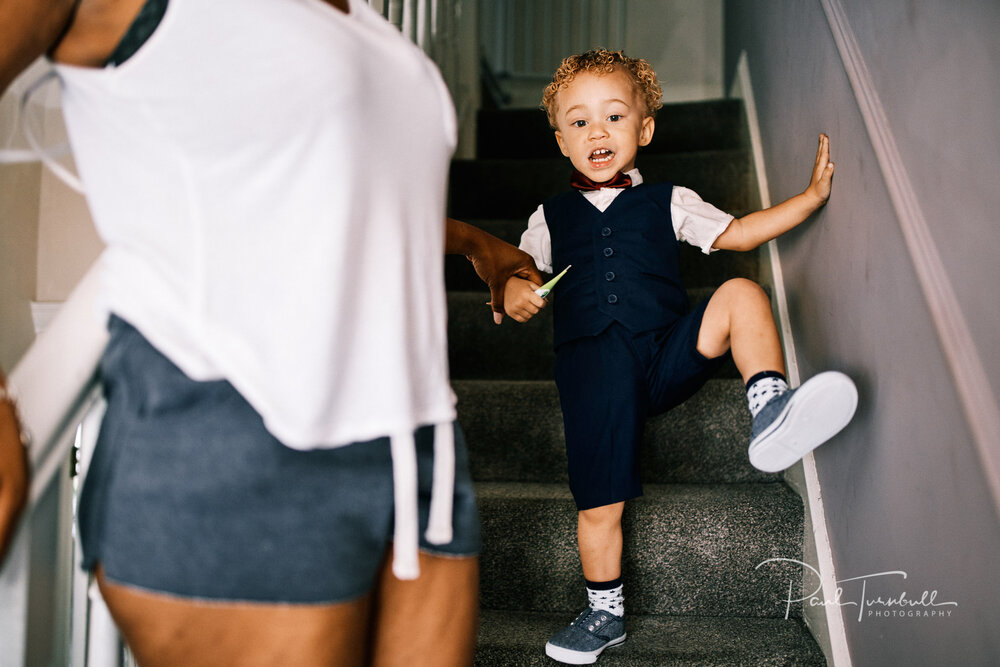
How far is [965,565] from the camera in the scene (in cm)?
87

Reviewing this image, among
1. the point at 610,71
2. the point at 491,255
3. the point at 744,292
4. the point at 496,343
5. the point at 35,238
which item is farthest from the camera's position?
the point at 496,343

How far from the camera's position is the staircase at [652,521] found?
4.52 feet

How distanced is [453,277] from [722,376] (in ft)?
2.95

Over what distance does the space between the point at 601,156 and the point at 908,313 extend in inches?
29.0

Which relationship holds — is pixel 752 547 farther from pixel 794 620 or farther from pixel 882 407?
pixel 882 407

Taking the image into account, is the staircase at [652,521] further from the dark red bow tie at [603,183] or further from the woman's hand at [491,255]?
the woman's hand at [491,255]

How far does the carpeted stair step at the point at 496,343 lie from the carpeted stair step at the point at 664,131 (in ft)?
3.70

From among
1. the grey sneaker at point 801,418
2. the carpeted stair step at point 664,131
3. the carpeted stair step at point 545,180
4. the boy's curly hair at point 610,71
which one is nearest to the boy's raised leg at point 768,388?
the grey sneaker at point 801,418

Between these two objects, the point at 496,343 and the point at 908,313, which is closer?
the point at 908,313

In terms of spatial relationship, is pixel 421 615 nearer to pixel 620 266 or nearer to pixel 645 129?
pixel 620 266

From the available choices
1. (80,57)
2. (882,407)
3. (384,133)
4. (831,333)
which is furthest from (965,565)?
(80,57)

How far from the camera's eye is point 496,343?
2.08 m

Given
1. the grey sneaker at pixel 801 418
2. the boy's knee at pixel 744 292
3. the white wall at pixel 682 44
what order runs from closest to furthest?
1. the grey sneaker at pixel 801 418
2. the boy's knee at pixel 744 292
3. the white wall at pixel 682 44

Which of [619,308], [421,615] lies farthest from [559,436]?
[421,615]
